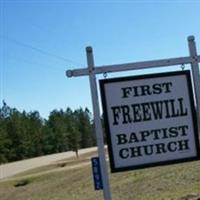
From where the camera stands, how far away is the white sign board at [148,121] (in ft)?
23.3

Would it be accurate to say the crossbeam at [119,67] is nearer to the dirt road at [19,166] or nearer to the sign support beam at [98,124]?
the sign support beam at [98,124]

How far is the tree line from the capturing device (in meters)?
111

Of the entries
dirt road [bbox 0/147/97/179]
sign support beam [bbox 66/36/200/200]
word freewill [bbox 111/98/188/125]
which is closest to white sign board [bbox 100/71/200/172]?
word freewill [bbox 111/98/188/125]

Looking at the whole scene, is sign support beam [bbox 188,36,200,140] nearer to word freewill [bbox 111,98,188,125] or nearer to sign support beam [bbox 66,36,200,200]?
sign support beam [bbox 66,36,200,200]

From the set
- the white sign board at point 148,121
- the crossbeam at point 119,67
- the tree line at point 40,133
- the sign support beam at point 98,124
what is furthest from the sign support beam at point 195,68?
the tree line at point 40,133

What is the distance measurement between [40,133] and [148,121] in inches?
4549

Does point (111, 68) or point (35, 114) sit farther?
point (35, 114)

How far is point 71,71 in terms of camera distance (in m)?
7.01

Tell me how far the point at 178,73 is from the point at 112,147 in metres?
1.23

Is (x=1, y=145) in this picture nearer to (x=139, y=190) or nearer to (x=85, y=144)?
(x=85, y=144)

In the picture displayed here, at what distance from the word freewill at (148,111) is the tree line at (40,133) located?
9690 centimetres

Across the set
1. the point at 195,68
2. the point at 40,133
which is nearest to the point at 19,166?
the point at 40,133

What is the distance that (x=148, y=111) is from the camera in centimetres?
716

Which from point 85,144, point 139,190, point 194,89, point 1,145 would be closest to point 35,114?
point 85,144
